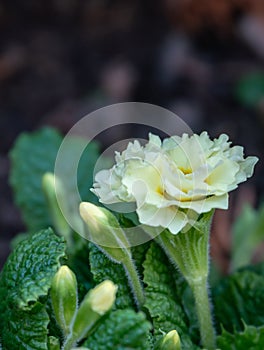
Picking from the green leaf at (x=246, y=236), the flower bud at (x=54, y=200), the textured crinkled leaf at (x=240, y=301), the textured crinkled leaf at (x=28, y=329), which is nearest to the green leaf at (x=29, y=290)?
the textured crinkled leaf at (x=28, y=329)

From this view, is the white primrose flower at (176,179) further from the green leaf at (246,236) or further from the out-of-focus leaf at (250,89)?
the out-of-focus leaf at (250,89)

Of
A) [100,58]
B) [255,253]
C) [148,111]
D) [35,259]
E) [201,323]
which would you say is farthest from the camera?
[100,58]

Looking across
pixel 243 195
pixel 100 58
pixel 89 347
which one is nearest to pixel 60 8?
pixel 100 58

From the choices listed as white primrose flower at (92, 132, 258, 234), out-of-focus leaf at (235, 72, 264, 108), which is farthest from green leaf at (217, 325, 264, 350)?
out-of-focus leaf at (235, 72, 264, 108)

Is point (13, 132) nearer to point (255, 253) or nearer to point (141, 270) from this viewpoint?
point (255, 253)

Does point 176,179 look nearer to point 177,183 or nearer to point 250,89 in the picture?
point 177,183
